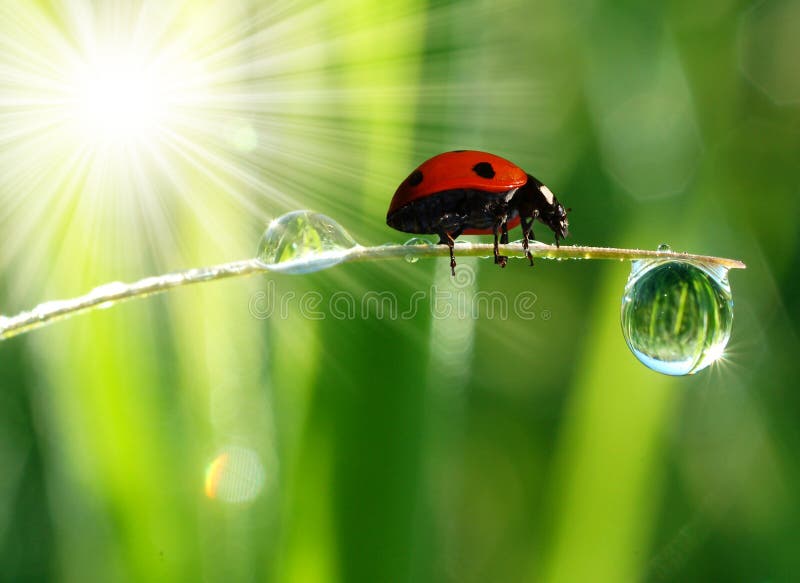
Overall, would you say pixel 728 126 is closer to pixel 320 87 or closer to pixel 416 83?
pixel 416 83

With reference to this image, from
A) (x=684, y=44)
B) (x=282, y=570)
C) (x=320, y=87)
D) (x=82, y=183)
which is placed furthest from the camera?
(x=684, y=44)

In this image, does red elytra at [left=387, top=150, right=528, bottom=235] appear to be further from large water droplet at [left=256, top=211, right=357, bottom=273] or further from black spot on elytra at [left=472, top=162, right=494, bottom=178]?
large water droplet at [left=256, top=211, right=357, bottom=273]

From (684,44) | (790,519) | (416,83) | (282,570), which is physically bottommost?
(282,570)

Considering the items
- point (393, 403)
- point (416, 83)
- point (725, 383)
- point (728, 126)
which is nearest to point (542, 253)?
point (393, 403)

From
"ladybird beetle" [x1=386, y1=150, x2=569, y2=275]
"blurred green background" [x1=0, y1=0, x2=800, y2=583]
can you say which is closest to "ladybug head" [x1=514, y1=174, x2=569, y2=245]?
"ladybird beetle" [x1=386, y1=150, x2=569, y2=275]

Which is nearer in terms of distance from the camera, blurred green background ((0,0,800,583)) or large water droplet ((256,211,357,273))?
large water droplet ((256,211,357,273))
